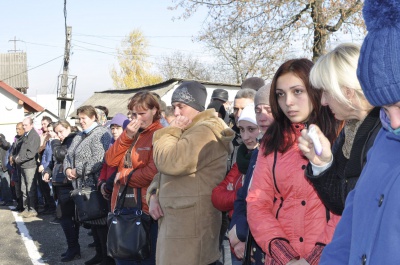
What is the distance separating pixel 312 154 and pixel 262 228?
560mm

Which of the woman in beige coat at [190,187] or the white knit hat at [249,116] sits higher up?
the white knit hat at [249,116]

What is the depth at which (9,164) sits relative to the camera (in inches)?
550

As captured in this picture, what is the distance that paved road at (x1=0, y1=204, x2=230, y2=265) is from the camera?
775cm

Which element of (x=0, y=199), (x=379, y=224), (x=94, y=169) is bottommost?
(x=0, y=199)

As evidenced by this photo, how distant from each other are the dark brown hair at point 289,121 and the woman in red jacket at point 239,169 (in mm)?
798

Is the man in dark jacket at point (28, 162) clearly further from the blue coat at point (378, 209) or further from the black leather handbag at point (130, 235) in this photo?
the blue coat at point (378, 209)

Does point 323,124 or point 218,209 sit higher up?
point 323,124

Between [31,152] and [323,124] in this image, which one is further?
[31,152]

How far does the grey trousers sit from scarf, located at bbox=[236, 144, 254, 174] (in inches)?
357

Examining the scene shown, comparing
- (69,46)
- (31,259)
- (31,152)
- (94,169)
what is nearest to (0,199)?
(31,152)

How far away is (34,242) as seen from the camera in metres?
8.95

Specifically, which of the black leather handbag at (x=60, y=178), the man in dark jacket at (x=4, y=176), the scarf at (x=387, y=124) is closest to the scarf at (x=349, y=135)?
the scarf at (x=387, y=124)

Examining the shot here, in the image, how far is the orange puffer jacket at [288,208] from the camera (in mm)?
2729

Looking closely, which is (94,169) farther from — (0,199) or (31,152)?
(0,199)
